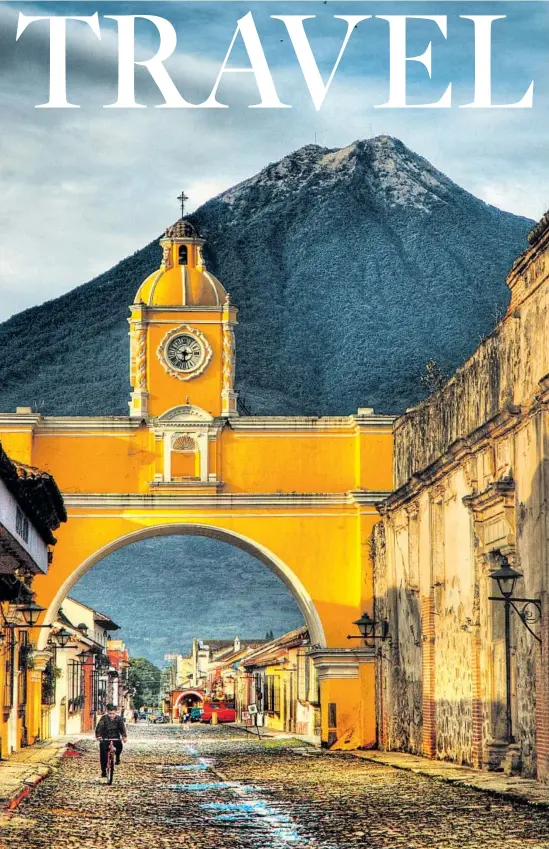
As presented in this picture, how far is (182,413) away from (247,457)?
144cm

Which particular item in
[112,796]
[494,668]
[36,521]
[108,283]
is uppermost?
[108,283]

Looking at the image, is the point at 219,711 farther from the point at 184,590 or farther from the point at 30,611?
the point at 184,590

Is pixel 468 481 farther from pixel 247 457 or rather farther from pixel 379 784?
pixel 247 457

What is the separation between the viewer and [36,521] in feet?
68.5

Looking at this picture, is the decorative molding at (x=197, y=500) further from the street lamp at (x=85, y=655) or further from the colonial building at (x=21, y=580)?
the street lamp at (x=85, y=655)

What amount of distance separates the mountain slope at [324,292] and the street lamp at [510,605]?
66009 mm

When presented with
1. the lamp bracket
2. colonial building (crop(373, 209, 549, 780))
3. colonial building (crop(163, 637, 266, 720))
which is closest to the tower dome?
colonial building (crop(373, 209, 549, 780))

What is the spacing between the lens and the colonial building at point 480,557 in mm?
16984

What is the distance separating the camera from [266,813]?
13.3 metres

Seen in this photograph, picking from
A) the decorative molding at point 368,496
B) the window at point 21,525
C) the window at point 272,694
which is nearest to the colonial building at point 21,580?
the window at point 21,525

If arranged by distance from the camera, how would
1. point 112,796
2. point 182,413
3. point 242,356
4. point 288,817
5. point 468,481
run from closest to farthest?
point 288,817 < point 112,796 < point 468,481 < point 182,413 < point 242,356

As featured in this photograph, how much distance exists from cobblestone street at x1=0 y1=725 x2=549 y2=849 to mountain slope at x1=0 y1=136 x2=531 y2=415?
67.1m

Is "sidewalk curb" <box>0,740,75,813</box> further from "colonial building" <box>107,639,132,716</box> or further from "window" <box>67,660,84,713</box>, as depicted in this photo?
"colonial building" <box>107,639,132,716</box>

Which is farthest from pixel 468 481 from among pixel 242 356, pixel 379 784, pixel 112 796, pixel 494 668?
pixel 242 356
